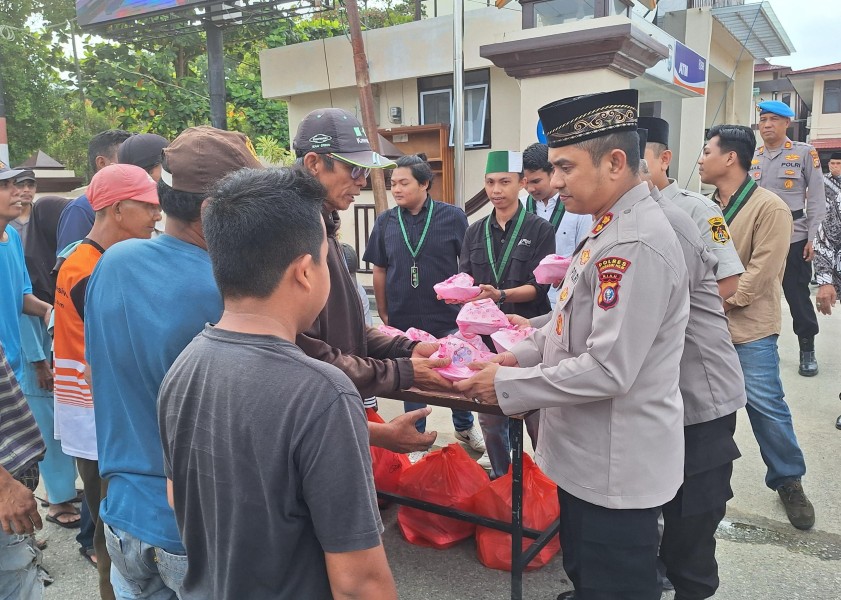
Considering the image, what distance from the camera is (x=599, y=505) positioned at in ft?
6.40

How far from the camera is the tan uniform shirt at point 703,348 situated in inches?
88.2

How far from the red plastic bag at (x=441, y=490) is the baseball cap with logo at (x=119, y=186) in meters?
1.91

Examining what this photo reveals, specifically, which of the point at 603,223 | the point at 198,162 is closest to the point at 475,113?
the point at 603,223

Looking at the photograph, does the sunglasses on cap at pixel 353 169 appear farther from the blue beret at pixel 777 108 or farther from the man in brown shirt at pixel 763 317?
the blue beret at pixel 777 108

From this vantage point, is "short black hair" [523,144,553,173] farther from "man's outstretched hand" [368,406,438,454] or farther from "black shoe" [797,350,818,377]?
"black shoe" [797,350,818,377]

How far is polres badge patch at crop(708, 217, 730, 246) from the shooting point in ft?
8.61

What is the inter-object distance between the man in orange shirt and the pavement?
0.82 meters

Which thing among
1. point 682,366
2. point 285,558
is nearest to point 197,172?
point 285,558

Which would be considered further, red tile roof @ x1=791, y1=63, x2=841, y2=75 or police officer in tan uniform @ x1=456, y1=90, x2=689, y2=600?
red tile roof @ x1=791, y1=63, x2=841, y2=75

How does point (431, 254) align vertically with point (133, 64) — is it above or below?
below

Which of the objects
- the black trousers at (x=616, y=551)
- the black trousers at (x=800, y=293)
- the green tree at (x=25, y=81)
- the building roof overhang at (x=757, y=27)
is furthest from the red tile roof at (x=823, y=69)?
the black trousers at (x=616, y=551)

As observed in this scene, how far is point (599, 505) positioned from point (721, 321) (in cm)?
84

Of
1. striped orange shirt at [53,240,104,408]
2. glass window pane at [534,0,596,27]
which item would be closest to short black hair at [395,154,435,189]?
striped orange shirt at [53,240,104,408]

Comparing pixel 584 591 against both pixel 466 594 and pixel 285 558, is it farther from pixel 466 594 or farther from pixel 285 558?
pixel 285 558
